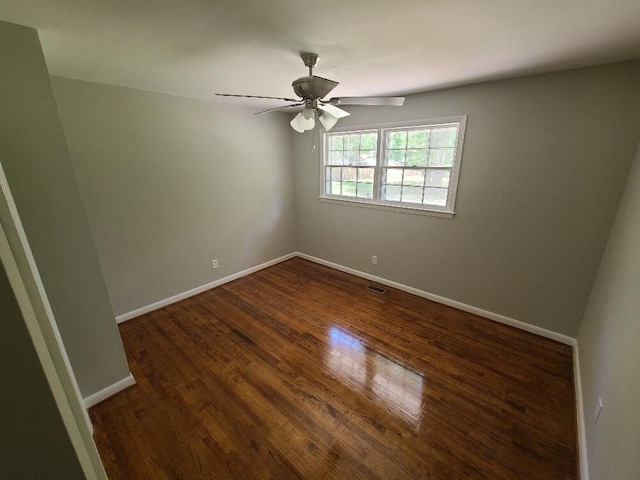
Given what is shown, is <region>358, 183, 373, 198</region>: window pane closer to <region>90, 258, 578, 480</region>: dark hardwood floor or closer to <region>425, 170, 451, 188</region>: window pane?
<region>425, 170, 451, 188</region>: window pane

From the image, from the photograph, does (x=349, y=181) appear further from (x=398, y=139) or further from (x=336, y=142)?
(x=398, y=139)

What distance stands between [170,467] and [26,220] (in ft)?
5.19

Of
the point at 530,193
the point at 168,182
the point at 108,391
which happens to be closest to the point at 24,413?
the point at 108,391

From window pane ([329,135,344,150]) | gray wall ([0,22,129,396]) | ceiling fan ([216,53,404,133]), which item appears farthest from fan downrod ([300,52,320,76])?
window pane ([329,135,344,150])

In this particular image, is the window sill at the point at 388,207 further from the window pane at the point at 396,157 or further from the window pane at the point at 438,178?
the window pane at the point at 396,157

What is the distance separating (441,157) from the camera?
2.79 meters

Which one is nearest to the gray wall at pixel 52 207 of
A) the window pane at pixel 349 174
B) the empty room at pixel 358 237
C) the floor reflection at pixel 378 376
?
the empty room at pixel 358 237

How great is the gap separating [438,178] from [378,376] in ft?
6.91

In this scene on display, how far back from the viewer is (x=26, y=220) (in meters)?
1.43

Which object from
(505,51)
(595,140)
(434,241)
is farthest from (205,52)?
(595,140)

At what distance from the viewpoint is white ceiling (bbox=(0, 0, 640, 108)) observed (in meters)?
1.18

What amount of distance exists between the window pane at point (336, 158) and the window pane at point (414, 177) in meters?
1.00

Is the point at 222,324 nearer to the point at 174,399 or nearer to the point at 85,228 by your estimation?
the point at 174,399

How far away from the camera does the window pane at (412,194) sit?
120 inches
